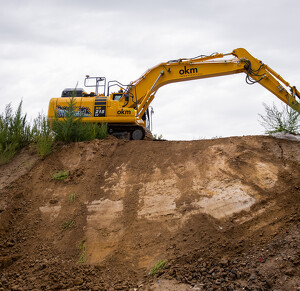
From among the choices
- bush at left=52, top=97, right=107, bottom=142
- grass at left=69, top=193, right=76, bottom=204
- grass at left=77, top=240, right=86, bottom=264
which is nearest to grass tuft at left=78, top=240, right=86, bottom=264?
grass at left=77, top=240, right=86, bottom=264

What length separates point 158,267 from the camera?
231 inches

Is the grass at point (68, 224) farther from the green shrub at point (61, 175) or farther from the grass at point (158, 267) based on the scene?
the grass at point (158, 267)

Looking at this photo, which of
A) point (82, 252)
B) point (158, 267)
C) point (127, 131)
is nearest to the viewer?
point (158, 267)

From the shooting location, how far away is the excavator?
1126 cm

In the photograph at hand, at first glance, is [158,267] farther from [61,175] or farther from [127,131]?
[127,131]

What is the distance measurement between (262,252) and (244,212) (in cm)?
123

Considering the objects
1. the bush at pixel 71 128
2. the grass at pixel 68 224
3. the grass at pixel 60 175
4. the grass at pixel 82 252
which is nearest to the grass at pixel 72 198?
the grass at pixel 68 224

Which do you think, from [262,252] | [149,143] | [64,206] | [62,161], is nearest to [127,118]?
[149,143]

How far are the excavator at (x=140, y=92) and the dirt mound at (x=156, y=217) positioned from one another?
2.08 m

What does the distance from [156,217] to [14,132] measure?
19.2 feet

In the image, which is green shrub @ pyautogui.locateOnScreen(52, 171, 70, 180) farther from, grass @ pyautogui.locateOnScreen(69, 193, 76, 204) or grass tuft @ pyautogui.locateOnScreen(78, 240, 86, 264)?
grass tuft @ pyautogui.locateOnScreen(78, 240, 86, 264)

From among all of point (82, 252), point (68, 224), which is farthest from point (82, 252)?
point (68, 224)

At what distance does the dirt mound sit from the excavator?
208 centimetres

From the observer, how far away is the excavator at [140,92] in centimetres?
1126
